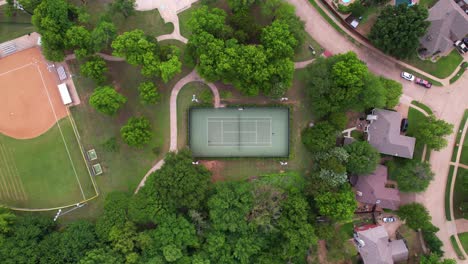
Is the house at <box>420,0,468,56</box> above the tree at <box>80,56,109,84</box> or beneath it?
above

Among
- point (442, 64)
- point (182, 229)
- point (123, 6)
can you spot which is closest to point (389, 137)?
point (442, 64)

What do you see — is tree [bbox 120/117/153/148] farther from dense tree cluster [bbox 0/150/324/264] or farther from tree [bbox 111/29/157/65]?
tree [bbox 111/29/157/65]

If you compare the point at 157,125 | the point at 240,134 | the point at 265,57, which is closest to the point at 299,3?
the point at 265,57

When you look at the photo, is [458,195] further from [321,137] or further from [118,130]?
[118,130]

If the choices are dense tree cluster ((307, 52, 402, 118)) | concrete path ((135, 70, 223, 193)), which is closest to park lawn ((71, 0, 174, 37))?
concrete path ((135, 70, 223, 193))

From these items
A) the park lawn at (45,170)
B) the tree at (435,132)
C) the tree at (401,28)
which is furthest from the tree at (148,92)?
the tree at (435,132)

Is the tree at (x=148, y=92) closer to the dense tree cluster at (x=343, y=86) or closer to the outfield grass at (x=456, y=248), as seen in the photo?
the dense tree cluster at (x=343, y=86)
